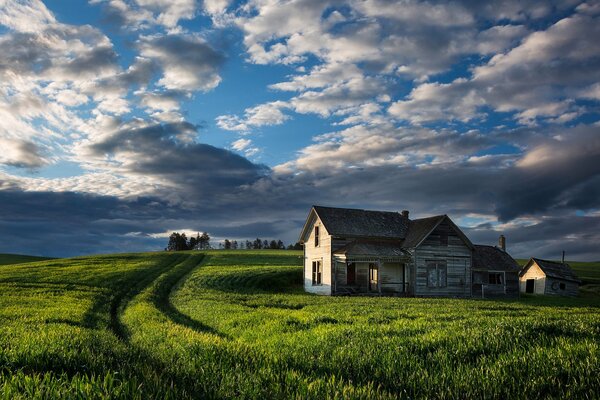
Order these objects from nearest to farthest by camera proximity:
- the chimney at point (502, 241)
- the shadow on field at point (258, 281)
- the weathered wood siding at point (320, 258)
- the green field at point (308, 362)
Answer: the green field at point (308, 362) < the shadow on field at point (258, 281) < the weathered wood siding at point (320, 258) < the chimney at point (502, 241)

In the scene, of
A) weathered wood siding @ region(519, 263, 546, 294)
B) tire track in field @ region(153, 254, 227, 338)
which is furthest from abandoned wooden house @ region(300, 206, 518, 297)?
weathered wood siding @ region(519, 263, 546, 294)

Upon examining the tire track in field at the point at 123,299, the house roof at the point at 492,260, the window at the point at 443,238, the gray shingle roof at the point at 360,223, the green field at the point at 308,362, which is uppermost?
the gray shingle roof at the point at 360,223

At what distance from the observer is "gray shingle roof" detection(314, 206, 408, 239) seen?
143 ft

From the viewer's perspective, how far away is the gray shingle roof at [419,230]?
44.2 m

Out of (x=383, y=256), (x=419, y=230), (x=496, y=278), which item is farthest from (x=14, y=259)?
(x=496, y=278)

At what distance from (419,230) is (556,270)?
2519 cm

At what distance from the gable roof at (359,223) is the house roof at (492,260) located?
31.6 feet

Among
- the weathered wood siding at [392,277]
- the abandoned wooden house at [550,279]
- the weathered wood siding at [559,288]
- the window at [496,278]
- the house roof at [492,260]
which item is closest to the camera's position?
the weathered wood siding at [392,277]

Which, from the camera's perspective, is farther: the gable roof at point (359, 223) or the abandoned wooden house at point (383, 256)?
the gable roof at point (359, 223)

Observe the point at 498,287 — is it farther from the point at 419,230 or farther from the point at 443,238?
the point at 419,230

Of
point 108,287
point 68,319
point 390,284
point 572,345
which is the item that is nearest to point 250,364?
point 572,345

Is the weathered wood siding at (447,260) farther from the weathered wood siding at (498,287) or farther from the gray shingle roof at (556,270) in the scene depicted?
the gray shingle roof at (556,270)

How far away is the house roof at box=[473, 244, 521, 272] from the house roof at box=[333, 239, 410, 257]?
437 inches

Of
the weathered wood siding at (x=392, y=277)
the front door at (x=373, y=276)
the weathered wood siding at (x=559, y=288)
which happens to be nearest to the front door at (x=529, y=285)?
the weathered wood siding at (x=559, y=288)
